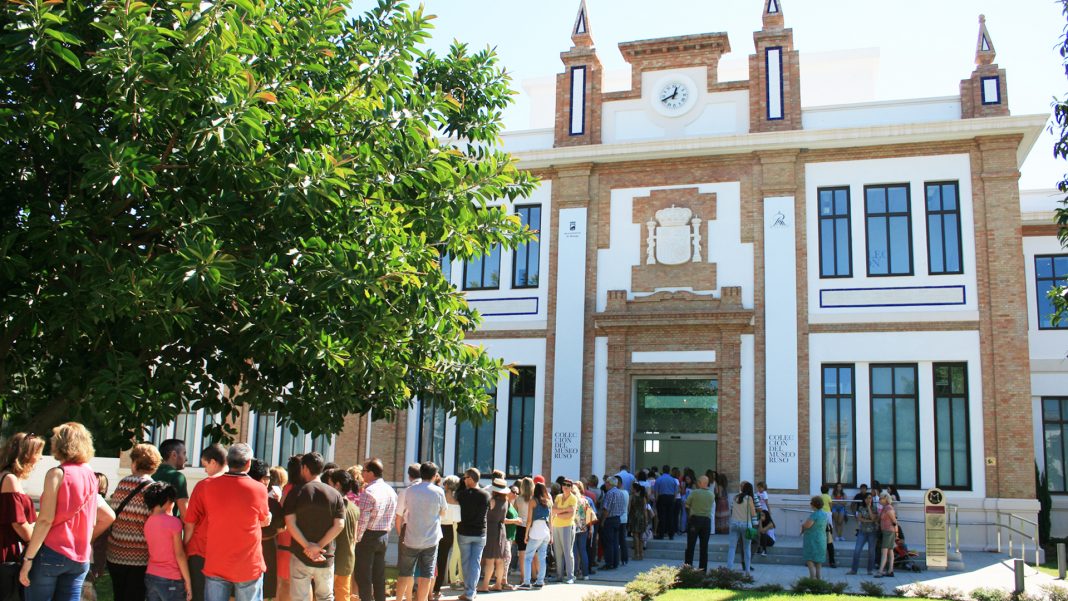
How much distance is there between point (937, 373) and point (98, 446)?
2433 cm

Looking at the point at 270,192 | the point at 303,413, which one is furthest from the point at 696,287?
the point at 270,192

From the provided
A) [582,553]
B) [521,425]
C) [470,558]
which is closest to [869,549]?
[582,553]

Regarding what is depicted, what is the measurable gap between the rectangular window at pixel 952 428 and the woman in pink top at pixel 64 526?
18.4 meters

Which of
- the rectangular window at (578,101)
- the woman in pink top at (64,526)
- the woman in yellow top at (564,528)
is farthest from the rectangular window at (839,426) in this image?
the woman in pink top at (64,526)

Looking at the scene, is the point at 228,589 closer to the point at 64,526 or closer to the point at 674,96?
the point at 64,526

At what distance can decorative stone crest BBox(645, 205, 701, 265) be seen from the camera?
23.7m

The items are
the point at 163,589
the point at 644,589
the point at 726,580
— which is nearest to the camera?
the point at 163,589

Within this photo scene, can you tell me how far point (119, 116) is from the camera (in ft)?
27.7

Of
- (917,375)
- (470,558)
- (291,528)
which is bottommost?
(470,558)

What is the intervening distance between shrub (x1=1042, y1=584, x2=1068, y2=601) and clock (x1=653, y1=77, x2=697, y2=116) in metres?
14.3

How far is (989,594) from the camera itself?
44.2 feet

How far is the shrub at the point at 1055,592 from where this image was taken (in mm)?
12898

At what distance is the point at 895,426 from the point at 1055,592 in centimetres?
845

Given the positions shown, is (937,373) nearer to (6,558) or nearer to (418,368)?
(418,368)
